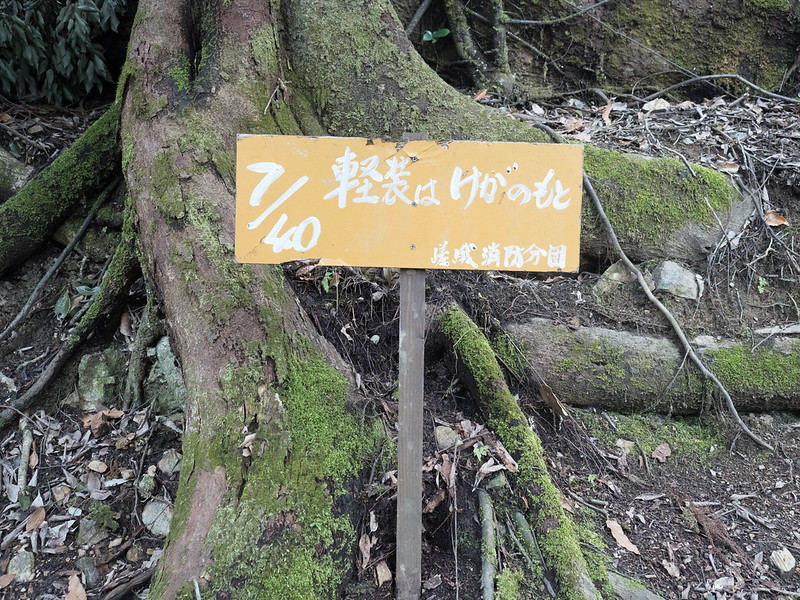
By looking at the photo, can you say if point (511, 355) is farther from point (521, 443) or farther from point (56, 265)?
point (56, 265)

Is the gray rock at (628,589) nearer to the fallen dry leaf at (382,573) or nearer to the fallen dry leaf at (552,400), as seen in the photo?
the fallen dry leaf at (552,400)

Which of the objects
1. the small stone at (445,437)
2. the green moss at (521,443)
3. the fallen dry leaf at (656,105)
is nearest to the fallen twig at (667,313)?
the green moss at (521,443)

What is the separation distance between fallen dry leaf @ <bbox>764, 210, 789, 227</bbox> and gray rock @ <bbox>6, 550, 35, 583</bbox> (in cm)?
457

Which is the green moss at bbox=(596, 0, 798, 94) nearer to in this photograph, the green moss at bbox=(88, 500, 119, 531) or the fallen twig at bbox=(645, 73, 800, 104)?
the fallen twig at bbox=(645, 73, 800, 104)

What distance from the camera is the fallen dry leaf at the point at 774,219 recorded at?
3615 mm

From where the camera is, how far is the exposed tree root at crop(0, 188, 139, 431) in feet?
10.9

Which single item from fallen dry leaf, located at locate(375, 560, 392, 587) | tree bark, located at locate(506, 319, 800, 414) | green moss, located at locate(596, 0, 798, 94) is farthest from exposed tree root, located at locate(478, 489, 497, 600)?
green moss, located at locate(596, 0, 798, 94)

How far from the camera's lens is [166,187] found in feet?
8.90

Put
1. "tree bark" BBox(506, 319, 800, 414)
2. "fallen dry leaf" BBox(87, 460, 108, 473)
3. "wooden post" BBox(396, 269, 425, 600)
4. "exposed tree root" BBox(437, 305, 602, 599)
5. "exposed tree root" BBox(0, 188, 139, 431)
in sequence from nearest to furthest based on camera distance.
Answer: "wooden post" BBox(396, 269, 425, 600)
"exposed tree root" BBox(437, 305, 602, 599)
"fallen dry leaf" BBox(87, 460, 108, 473)
"tree bark" BBox(506, 319, 800, 414)
"exposed tree root" BBox(0, 188, 139, 431)

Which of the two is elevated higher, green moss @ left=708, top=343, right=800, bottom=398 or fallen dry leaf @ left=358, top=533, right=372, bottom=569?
green moss @ left=708, top=343, right=800, bottom=398

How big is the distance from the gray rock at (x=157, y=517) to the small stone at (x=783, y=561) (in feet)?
9.59

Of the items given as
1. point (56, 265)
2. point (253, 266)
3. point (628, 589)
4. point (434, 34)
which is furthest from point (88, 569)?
point (434, 34)

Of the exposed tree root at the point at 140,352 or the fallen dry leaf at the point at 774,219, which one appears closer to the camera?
the exposed tree root at the point at 140,352

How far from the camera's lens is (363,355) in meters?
2.96
